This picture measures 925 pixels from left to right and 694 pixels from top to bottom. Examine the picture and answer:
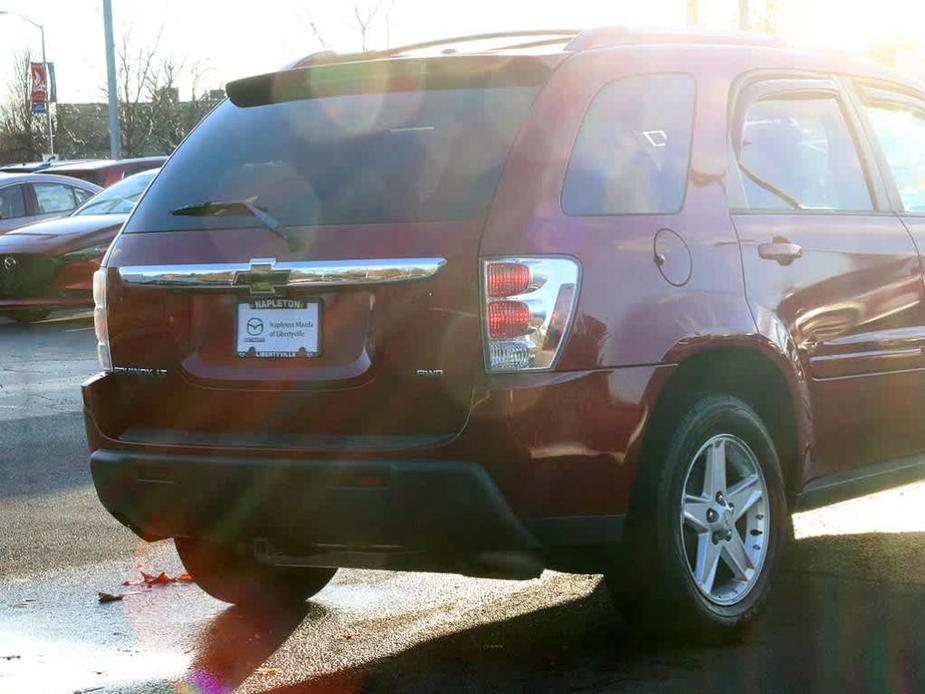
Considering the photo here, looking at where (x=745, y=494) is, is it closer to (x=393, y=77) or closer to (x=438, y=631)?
(x=438, y=631)

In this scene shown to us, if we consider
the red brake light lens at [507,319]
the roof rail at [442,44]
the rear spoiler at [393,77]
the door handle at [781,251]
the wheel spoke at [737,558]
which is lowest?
the wheel spoke at [737,558]

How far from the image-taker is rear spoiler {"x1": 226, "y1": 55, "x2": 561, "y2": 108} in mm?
4820

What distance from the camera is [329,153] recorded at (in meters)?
4.88

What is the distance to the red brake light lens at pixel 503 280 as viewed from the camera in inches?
177

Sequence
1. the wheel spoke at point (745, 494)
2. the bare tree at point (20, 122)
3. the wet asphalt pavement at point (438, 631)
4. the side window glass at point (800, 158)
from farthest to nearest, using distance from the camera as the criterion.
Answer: the bare tree at point (20, 122), the side window glass at point (800, 158), the wheel spoke at point (745, 494), the wet asphalt pavement at point (438, 631)

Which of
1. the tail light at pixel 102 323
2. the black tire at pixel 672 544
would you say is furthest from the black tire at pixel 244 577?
the black tire at pixel 672 544

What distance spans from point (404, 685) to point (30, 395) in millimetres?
7667

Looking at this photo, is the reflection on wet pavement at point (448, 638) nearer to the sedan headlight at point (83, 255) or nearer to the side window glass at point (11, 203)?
the sedan headlight at point (83, 255)

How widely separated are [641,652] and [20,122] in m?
74.9

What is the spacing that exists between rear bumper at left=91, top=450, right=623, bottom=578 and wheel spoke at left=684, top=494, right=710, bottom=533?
1.32ft

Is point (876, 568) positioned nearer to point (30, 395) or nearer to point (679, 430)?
point (679, 430)

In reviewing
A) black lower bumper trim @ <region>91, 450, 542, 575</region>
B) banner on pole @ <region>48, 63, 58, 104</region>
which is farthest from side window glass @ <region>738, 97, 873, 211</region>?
banner on pole @ <region>48, 63, 58, 104</region>

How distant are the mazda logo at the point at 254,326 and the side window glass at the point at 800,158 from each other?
157 cm

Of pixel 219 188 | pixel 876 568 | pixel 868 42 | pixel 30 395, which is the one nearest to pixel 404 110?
pixel 219 188
